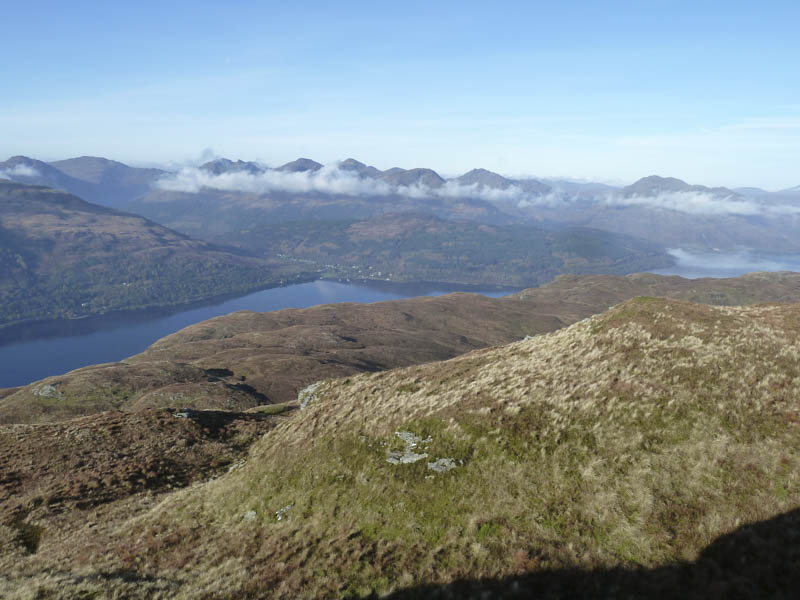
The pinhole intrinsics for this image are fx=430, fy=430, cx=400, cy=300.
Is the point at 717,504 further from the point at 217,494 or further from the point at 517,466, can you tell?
the point at 217,494

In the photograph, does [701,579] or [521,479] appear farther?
[521,479]

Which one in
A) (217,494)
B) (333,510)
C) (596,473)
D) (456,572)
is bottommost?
(217,494)

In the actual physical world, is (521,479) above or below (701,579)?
below

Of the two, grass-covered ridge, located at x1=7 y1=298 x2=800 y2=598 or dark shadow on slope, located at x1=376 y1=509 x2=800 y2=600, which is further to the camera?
grass-covered ridge, located at x1=7 y1=298 x2=800 y2=598

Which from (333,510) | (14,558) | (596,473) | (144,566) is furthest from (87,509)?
(596,473)
